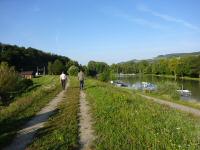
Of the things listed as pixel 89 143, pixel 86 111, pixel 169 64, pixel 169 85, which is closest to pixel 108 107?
pixel 86 111

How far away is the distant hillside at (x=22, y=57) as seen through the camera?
384ft

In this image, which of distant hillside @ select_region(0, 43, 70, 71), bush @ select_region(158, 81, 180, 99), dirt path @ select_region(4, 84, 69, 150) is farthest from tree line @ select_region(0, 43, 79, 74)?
dirt path @ select_region(4, 84, 69, 150)

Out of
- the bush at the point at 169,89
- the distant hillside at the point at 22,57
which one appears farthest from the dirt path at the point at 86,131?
the distant hillside at the point at 22,57

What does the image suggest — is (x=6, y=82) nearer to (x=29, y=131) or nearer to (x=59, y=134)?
(x=29, y=131)

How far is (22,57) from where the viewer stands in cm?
13188

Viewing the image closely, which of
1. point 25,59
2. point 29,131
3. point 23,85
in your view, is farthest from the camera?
point 25,59

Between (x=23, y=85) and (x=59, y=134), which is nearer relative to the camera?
(x=59, y=134)

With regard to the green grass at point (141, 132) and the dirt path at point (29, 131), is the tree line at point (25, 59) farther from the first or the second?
the green grass at point (141, 132)

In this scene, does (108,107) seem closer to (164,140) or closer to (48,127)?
(48,127)

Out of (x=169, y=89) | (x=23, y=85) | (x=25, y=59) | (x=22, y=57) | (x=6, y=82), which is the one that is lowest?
(x=169, y=89)

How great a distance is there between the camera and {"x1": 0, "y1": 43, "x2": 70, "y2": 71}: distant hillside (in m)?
117

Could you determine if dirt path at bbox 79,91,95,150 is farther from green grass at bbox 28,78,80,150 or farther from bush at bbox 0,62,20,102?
bush at bbox 0,62,20,102

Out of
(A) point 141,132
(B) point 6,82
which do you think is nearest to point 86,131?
(A) point 141,132

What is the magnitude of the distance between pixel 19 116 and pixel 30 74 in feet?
266
